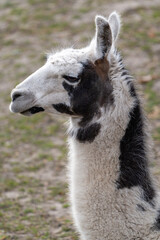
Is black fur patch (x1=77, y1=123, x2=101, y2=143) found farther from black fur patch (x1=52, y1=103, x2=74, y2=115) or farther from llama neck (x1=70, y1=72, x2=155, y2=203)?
black fur patch (x1=52, y1=103, x2=74, y2=115)

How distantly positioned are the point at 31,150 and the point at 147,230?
418 centimetres

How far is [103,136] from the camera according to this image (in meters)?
4.36

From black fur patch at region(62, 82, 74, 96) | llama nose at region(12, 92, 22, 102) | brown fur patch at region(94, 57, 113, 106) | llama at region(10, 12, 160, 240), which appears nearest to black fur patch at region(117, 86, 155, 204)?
llama at region(10, 12, 160, 240)

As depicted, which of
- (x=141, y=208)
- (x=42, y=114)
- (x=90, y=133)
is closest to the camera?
(x=141, y=208)

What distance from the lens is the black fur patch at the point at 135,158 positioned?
430cm

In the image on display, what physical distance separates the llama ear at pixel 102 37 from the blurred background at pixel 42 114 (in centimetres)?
95

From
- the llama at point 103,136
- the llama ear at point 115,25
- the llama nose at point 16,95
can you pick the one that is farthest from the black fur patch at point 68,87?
the llama ear at point 115,25

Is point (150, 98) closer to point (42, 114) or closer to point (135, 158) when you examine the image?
point (42, 114)

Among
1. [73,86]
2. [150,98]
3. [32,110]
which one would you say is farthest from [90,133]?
[150,98]

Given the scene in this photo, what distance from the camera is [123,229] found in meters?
4.27

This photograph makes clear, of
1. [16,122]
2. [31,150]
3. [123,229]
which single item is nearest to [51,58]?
[123,229]

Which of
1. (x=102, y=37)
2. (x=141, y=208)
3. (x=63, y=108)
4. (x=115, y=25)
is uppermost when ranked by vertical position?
(x=115, y=25)

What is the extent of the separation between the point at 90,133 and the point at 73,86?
1.22 ft

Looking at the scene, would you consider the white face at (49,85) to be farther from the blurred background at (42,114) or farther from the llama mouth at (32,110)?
the blurred background at (42,114)
